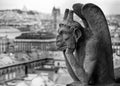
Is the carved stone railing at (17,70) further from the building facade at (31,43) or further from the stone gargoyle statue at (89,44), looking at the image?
the stone gargoyle statue at (89,44)

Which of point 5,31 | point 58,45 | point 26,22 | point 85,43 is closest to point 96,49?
point 85,43

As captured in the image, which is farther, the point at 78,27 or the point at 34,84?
the point at 34,84

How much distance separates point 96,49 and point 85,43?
0.14 metres

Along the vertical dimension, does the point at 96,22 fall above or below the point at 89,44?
above

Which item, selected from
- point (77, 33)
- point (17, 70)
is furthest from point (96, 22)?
point (17, 70)

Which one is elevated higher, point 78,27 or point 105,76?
point 78,27

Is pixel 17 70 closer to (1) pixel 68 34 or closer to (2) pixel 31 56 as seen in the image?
(2) pixel 31 56

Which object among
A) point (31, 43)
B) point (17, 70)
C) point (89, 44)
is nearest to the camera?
point (89, 44)

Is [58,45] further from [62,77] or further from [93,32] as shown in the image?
[62,77]

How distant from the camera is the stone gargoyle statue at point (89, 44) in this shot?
11.0 ft

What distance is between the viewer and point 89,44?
3.36 m

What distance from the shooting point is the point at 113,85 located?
3.44 metres

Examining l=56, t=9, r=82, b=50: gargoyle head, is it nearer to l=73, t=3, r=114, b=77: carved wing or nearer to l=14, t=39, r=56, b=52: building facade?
l=73, t=3, r=114, b=77: carved wing

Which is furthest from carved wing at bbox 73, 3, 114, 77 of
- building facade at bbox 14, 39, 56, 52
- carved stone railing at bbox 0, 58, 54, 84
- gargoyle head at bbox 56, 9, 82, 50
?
building facade at bbox 14, 39, 56, 52
